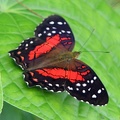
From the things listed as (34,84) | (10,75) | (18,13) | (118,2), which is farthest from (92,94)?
(118,2)

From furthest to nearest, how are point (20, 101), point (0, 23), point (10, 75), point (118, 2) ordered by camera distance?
1. point (118, 2)
2. point (0, 23)
3. point (10, 75)
4. point (20, 101)

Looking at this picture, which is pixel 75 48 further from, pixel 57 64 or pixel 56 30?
pixel 57 64

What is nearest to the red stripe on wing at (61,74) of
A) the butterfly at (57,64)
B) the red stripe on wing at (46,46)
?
the butterfly at (57,64)

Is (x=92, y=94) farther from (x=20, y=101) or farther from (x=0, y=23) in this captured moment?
(x=0, y=23)

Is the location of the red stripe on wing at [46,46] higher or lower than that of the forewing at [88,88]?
lower

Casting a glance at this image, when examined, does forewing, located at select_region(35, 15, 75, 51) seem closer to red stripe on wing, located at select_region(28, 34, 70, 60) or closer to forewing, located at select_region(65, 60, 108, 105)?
red stripe on wing, located at select_region(28, 34, 70, 60)

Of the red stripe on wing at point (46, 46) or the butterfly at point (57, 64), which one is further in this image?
the red stripe on wing at point (46, 46)

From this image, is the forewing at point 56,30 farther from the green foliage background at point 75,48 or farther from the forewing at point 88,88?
the forewing at point 88,88
